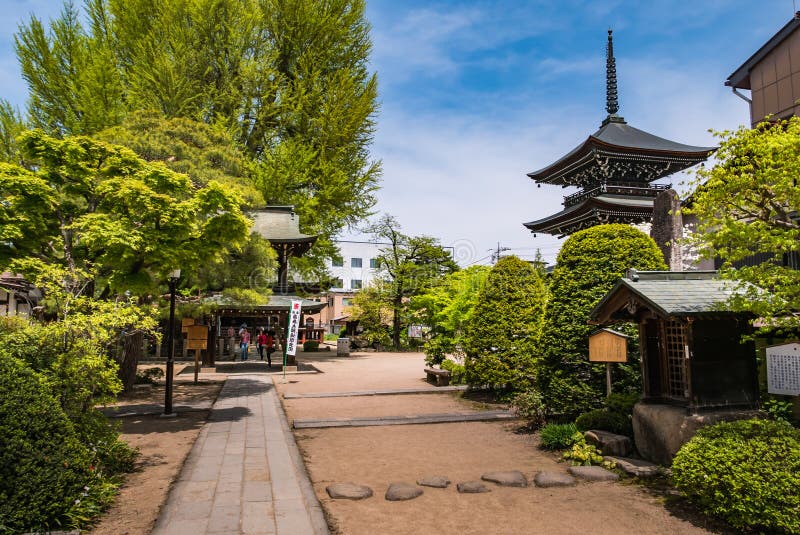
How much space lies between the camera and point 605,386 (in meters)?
9.40

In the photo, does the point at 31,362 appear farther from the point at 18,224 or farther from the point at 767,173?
the point at 767,173

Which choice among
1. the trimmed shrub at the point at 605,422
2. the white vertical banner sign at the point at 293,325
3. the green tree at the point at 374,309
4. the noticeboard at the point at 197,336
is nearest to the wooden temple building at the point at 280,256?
the white vertical banner sign at the point at 293,325

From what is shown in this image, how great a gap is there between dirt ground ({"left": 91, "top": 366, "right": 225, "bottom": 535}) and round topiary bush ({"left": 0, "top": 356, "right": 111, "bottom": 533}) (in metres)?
0.39

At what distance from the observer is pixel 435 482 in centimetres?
681

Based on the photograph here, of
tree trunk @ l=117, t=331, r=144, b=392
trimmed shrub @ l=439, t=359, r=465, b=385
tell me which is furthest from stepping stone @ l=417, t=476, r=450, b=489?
tree trunk @ l=117, t=331, r=144, b=392

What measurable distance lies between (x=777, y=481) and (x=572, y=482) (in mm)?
2536

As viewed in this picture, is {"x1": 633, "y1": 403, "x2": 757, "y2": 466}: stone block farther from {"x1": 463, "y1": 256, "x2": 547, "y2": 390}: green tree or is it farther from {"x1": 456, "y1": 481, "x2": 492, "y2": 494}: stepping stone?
{"x1": 463, "y1": 256, "x2": 547, "y2": 390}: green tree

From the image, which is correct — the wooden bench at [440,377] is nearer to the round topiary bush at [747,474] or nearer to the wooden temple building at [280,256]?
the wooden temple building at [280,256]

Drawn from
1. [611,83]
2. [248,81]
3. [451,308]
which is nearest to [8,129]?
[248,81]

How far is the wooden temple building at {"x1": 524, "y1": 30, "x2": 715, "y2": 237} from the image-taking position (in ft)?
80.3

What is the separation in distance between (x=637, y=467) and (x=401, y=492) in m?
3.38

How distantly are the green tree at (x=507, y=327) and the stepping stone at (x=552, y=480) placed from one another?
18.7ft

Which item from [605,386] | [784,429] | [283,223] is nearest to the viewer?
[784,429]

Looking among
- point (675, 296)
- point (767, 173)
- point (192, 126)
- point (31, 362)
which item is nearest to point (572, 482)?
point (675, 296)
